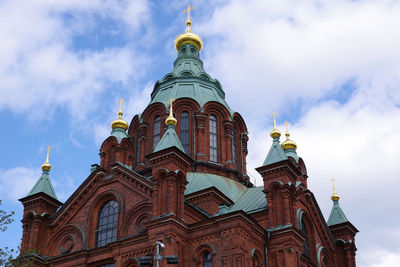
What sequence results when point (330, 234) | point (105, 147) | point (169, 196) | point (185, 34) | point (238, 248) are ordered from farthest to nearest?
point (185, 34) < point (330, 234) < point (105, 147) < point (169, 196) < point (238, 248)

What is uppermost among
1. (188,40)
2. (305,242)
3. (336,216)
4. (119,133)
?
(188,40)

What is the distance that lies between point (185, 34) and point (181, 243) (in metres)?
25.6

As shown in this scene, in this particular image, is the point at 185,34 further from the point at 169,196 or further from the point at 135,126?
the point at 169,196

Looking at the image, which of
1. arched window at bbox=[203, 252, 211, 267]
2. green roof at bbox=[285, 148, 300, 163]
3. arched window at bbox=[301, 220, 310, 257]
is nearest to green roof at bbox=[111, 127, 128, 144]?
arched window at bbox=[203, 252, 211, 267]

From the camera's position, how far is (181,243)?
3009cm

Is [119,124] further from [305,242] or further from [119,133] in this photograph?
[305,242]

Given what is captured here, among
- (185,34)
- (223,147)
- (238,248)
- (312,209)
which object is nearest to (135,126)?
(223,147)

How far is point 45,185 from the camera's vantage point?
37.6 m

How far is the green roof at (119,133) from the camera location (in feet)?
122

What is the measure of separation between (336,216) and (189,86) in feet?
46.3

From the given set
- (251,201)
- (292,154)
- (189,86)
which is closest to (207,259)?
(251,201)

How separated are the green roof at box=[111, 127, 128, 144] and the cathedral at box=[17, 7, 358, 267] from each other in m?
0.11

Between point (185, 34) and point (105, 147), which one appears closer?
point (105, 147)

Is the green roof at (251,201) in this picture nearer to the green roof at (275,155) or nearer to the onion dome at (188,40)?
the green roof at (275,155)
